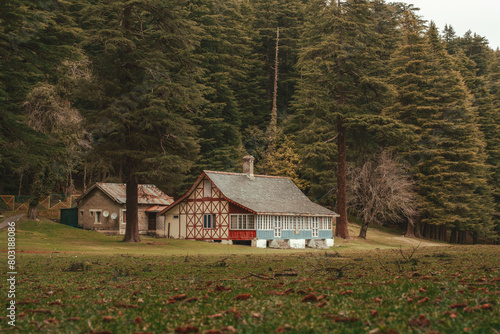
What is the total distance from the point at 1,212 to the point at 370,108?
3791 cm

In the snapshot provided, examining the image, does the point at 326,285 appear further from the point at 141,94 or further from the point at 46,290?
the point at 141,94

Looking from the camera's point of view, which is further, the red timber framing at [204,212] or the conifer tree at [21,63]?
the red timber framing at [204,212]

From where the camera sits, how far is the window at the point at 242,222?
41.2 metres

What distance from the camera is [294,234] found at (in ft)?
142

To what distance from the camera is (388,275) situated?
9.77 metres

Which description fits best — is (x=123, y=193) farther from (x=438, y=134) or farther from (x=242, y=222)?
(x=438, y=134)

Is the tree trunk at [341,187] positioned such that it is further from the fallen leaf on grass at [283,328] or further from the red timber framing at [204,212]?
the fallen leaf on grass at [283,328]

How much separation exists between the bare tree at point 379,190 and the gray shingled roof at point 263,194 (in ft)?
20.3

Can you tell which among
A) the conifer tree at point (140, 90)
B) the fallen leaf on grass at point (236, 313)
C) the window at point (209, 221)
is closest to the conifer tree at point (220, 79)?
the window at point (209, 221)

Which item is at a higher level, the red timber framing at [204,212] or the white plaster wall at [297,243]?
the red timber framing at [204,212]

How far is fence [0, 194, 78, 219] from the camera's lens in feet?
163

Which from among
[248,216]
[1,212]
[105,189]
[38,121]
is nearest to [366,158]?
[248,216]

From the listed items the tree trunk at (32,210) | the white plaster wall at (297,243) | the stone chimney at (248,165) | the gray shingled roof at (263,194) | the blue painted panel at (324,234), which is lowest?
the white plaster wall at (297,243)

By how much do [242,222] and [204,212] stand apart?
475 centimetres
